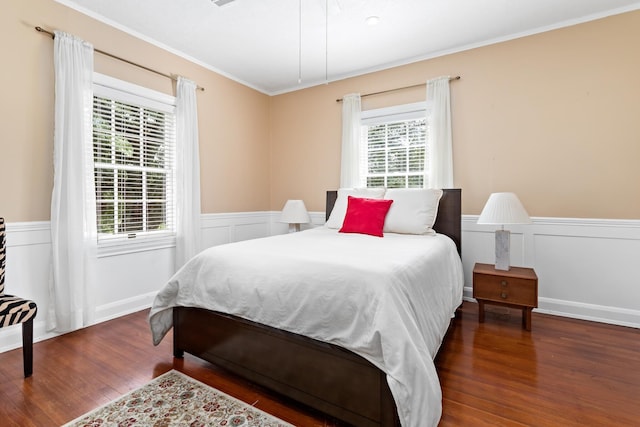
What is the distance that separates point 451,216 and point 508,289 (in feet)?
2.78

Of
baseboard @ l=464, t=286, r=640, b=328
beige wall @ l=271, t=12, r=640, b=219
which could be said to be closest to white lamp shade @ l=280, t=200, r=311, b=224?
beige wall @ l=271, t=12, r=640, b=219

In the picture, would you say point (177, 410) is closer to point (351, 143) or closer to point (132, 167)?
point (132, 167)

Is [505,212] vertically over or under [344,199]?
under

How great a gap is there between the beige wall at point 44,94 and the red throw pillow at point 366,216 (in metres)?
1.78

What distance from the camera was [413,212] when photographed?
2.99 m

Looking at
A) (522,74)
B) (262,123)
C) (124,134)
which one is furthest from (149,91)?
(522,74)

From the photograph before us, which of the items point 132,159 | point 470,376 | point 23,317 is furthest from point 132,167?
point 470,376

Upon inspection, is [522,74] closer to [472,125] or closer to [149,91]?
[472,125]

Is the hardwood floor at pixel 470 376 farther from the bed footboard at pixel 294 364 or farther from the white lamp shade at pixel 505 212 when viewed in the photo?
the white lamp shade at pixel 505 212

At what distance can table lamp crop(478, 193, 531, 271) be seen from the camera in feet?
8.48

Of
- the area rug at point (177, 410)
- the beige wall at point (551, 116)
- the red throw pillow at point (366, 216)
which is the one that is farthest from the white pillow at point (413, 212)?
the area rug at point (177, 410)

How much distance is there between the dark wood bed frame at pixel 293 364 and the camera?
53.8 inches

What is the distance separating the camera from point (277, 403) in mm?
1662

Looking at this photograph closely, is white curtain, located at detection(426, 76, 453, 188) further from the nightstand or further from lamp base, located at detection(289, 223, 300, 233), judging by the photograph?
lamp base, located at detection(289, 223, 300, 233)
